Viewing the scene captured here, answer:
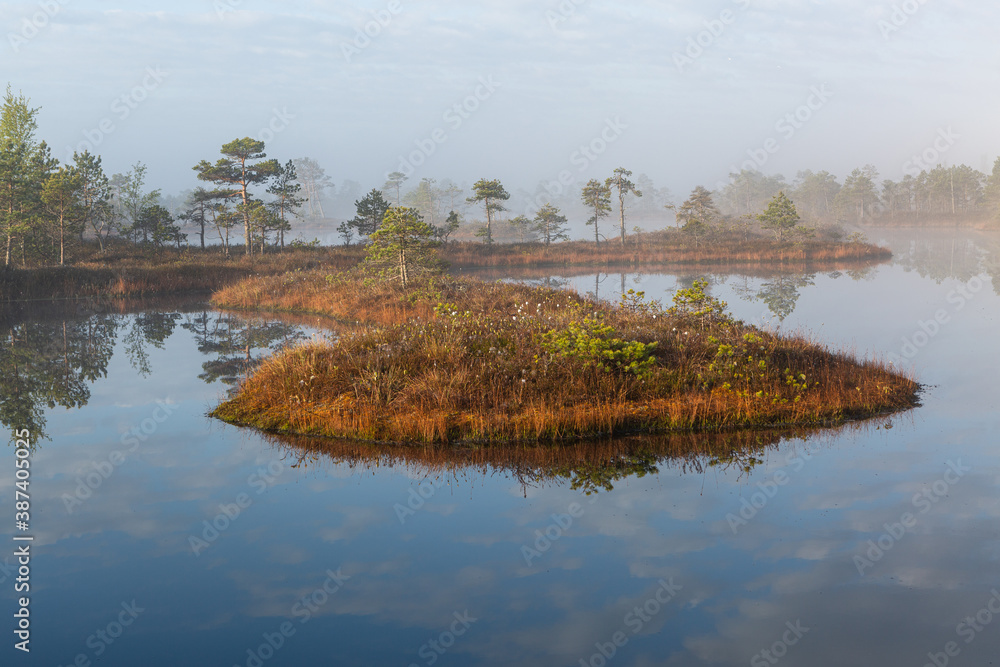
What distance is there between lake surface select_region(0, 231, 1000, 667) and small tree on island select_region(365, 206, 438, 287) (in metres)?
16.0

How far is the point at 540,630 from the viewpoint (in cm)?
727

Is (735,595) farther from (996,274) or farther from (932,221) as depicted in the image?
(932,221)

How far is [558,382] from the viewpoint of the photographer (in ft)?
48.5

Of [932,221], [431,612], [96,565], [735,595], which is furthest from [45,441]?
[932,221]

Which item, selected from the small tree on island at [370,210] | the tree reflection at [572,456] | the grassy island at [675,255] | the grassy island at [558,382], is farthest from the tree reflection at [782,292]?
the small tree on island at [370,210]

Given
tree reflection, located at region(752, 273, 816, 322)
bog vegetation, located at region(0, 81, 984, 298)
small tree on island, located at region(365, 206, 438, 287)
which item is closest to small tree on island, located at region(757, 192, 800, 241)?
Answer: bog vegetation, located at region(0, 81, 984, 298)

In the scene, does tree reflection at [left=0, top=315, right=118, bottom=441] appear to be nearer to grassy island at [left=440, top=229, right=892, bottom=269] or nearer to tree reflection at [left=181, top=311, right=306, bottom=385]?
tree reflection at [left=181, top=311, right=306, bottom=385]

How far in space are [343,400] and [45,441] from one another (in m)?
5.90

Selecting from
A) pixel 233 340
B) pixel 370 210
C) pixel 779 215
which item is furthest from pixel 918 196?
pixel 233 340

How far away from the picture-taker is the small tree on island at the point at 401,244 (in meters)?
30.8

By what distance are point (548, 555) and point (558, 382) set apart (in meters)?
6.14

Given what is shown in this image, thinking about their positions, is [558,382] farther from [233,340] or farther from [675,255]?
[675,255]

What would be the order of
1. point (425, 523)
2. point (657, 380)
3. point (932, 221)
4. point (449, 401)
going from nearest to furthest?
point (425, 523)
point (449, 401)
point (657, 380)
point (932, 221)

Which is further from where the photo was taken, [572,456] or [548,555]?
[572,456]
